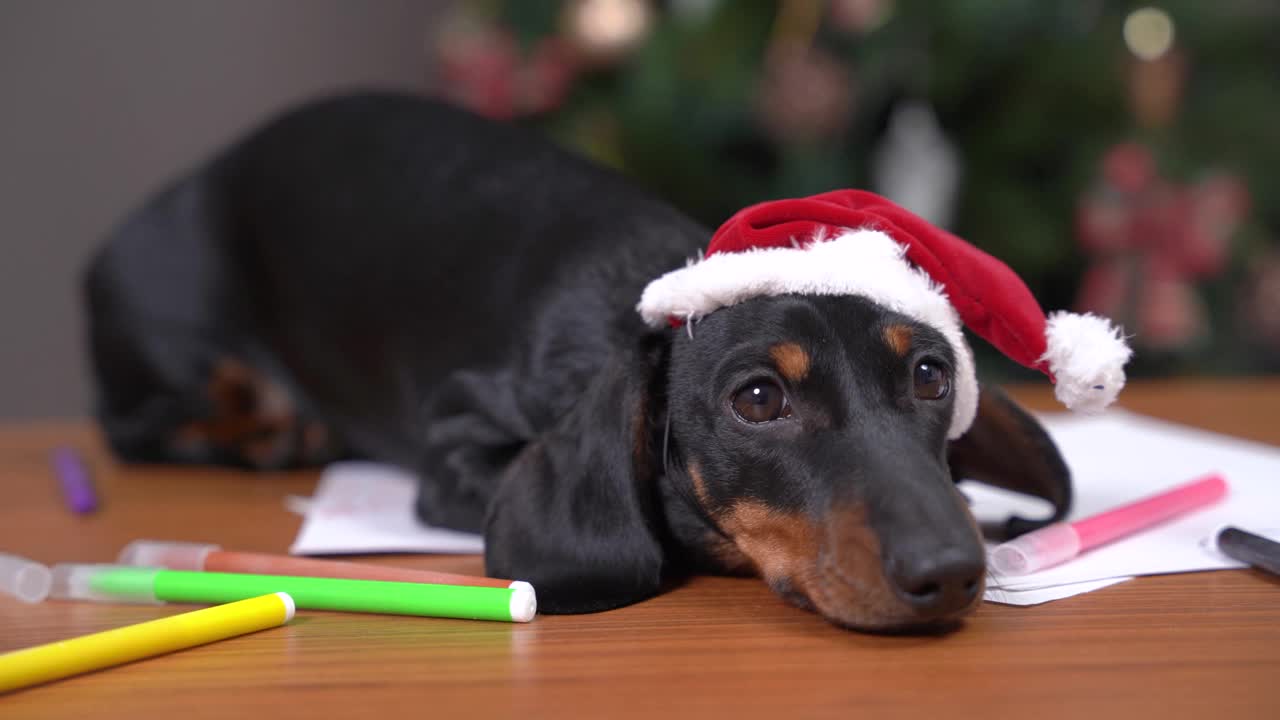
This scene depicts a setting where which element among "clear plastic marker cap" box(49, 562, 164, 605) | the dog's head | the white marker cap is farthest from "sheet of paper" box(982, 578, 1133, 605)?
"clear plastic marker cap" box(49, 562, 164, 605)

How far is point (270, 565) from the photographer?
54.6 inches

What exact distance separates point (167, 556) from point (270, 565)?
0.17 metres

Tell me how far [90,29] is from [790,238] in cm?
335

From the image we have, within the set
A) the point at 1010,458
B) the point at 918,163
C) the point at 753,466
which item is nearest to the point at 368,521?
the point at 753,466

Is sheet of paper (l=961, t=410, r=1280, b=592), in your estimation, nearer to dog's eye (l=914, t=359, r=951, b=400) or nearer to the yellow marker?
dog's eye (l=914, t=359, r=951, b=400)

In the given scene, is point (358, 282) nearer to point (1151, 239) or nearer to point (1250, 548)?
point (1250, 548)

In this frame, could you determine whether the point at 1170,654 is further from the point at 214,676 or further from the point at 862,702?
the point at 214,676

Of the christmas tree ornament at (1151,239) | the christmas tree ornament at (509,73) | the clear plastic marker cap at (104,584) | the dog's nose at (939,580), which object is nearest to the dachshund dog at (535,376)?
the dog's nose at (939,580)

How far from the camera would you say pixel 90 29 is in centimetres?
386

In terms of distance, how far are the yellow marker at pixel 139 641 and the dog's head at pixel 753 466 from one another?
279 mm

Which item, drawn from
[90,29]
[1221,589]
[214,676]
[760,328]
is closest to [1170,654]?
[1221,589]

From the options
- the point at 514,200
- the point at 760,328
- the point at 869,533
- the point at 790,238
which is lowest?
the point at 869,533

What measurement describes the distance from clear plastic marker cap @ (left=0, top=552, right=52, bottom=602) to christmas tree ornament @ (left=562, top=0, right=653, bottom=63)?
7.22 ft

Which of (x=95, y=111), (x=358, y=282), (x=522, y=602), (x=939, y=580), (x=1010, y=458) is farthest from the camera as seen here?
(x=95, y=111)
